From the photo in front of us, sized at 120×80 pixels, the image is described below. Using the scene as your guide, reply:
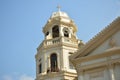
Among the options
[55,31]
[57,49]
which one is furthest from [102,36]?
[55,31]

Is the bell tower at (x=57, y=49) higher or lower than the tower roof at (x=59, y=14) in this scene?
lower

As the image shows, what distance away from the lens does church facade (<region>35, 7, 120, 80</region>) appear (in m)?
26.1

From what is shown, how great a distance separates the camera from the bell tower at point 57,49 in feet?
116

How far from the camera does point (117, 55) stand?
1026 inches

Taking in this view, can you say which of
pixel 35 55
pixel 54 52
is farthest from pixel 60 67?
pixel 35 55

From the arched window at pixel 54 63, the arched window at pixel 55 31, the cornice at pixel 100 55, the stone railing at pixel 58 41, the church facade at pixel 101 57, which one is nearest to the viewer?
the church facade at pixel 101 57

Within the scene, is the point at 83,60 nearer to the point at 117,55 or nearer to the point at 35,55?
the point at 117,55

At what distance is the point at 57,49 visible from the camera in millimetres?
36812

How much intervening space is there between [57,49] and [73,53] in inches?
318

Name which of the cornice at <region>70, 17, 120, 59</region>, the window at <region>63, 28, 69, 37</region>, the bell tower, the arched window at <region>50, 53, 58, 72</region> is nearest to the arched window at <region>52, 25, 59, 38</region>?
the bell tower

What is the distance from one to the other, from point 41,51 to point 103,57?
12.8 meters

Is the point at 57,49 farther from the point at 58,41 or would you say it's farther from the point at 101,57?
the point at 101,57

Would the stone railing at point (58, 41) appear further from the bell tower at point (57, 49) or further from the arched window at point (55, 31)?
the arched window at point (55, 31)

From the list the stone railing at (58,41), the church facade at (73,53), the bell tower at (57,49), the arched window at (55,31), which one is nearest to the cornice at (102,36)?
the church facade at (73,53)
